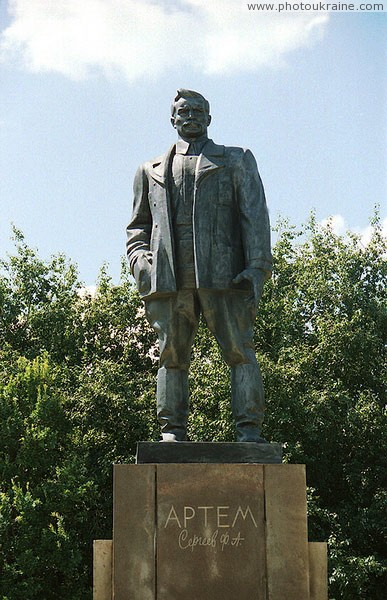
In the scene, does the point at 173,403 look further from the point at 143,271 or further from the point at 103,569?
the point at 103,569

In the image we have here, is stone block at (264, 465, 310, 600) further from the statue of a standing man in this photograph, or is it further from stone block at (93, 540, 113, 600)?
stone block at (93, 540, 113, 600)

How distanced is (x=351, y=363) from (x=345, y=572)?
593 cm

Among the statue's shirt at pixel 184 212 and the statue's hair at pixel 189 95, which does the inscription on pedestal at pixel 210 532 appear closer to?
the statue's shirt at pixel 184 212

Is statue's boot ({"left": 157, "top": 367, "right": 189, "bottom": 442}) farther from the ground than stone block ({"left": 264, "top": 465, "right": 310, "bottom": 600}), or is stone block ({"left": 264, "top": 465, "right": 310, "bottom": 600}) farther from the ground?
statue's boot ({"left": 157, "top": 367, "right": 189, "bottom": 442})

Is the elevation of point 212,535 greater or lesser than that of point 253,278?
lesser

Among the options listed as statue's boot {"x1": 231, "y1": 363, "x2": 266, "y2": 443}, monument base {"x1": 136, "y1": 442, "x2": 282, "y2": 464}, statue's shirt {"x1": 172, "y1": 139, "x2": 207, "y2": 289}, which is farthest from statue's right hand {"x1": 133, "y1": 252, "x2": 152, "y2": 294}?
monument base {"x1": 136, "y1": 442, "x2": 282, "y2": 464}

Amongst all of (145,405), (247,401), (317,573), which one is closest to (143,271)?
(247,401)

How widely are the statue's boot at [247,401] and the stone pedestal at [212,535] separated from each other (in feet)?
1.90

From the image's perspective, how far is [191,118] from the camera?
8711mm

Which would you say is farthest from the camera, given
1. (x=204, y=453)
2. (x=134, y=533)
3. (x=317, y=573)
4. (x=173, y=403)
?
(x=173, y=403)

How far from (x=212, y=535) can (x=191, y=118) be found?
372cm

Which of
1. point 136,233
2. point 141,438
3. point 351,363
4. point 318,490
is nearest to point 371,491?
point 318,490

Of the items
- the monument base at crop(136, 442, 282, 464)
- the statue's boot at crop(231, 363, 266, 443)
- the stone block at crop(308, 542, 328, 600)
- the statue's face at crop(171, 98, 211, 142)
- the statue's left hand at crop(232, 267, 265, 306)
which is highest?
the statue's face at crop(171, 98, 211, 142)

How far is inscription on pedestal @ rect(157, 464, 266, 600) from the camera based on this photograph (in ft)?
23.6
